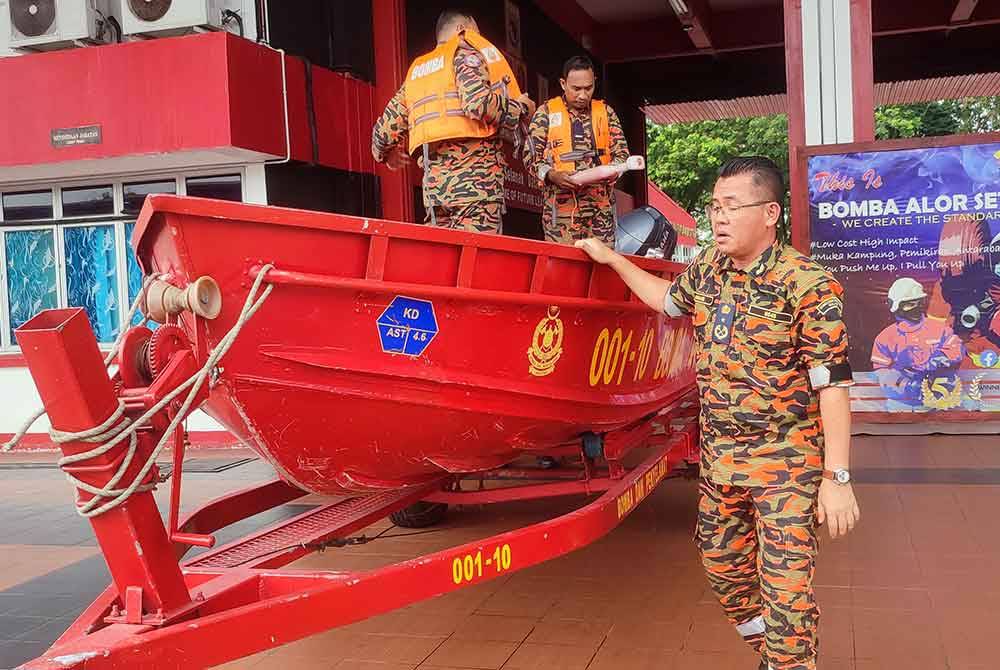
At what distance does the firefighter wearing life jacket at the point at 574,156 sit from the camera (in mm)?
5141

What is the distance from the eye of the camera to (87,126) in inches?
314

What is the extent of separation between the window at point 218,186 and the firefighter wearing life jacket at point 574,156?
411cm

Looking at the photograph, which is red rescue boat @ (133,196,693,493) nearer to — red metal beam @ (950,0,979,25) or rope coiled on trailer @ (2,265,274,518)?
rope coiled on trailer @ (2,265,274,518)

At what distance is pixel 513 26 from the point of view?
38.3ft

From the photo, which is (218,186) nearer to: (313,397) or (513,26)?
(513,26)

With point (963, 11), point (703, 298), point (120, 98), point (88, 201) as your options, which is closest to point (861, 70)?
point (703, 298)

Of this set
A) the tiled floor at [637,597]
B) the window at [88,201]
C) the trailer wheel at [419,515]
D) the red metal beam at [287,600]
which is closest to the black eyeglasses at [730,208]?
the red metal beam at [287,600]

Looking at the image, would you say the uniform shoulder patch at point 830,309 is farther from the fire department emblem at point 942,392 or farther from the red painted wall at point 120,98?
the red painted wall at point 120,98

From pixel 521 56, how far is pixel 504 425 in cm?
930

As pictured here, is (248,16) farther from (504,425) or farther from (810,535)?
(810,535)

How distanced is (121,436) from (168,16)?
6.42 m

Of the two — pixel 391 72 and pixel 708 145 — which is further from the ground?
pixel 708 145

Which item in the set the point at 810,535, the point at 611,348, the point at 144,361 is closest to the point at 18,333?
the point at 144,361

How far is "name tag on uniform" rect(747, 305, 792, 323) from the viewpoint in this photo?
2596mm
